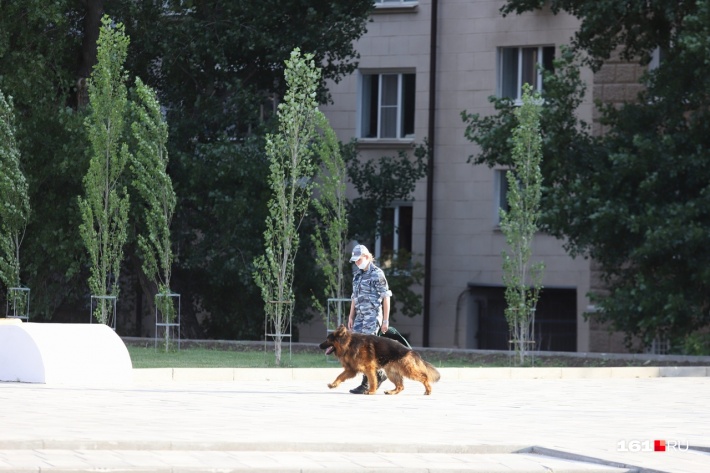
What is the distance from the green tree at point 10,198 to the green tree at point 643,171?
9969mm

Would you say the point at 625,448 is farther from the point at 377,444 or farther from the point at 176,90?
the point at 176,90

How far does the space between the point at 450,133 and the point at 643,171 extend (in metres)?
10.7

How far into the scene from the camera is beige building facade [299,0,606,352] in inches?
1583

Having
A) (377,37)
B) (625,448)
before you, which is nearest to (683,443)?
(625,448)

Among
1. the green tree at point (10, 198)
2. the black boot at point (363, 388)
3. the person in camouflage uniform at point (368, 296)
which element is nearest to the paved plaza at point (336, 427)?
the black boot at point (363, 388)

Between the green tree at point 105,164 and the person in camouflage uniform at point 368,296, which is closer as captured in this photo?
the person in camouflage uniform at point 368,296

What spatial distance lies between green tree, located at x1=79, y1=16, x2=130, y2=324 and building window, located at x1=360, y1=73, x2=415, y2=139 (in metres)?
12.2

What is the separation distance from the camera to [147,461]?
11.1 metres

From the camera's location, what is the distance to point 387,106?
137ft

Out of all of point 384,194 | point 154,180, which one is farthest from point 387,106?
point 154,180

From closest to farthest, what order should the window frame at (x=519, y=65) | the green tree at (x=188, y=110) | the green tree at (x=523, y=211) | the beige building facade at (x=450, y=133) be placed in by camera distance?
1. the green tree at (x=523, y=211)
2. the green tree at (x=188, y=110)
3. the window frame at (x=519, y=65)
4. the beige building facade at (x=450, y=133)

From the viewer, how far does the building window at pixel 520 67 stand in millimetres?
39719

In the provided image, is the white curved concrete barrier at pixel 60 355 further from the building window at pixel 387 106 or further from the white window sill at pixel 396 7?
the white window sill at pixel 396 7

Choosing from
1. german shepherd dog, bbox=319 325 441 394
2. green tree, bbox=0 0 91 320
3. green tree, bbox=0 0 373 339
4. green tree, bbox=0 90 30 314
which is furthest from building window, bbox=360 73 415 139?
german shepherd dog, bbox=319 325 441 394
